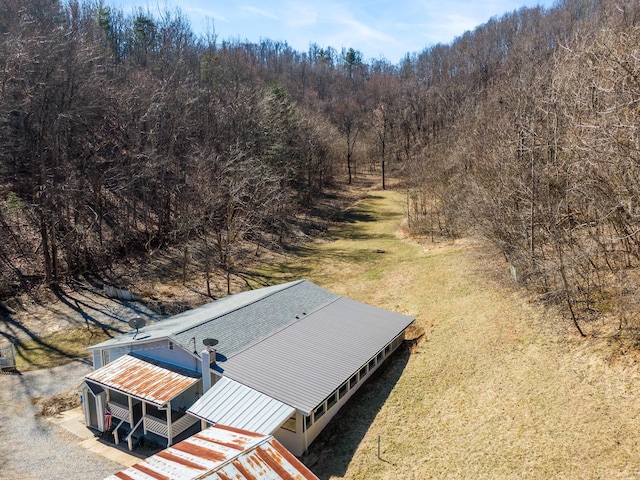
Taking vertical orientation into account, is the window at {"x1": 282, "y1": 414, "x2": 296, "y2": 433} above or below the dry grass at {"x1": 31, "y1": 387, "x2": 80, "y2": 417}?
above

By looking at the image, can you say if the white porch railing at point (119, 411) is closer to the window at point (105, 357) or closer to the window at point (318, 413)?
the window at point (105, 357)

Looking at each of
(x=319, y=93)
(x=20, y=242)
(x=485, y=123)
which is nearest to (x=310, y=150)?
(x=485, y=123)

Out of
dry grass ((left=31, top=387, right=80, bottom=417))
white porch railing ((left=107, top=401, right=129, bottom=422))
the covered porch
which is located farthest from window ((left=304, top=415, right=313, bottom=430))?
dry grass ((left=31, top=387, right=80, bottom=417))

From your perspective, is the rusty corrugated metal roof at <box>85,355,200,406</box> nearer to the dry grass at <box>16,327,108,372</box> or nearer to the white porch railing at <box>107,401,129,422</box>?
the white porch railing at <box>107,401,129,422</box>

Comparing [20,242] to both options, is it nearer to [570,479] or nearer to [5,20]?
[5,20]

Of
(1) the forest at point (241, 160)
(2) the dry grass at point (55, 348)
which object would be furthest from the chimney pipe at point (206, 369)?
(1) the forest at point (241, 160)

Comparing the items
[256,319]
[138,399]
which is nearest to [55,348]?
[138,399]

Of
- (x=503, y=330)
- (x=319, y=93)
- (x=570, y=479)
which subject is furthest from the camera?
(x=319, y=93)

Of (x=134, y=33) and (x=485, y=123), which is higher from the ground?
(x=134, y=33)
